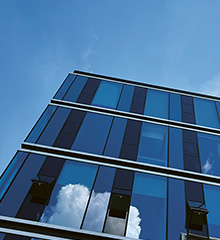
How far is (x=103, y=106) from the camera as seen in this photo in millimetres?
18438

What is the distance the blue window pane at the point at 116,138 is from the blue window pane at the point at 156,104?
253 cm

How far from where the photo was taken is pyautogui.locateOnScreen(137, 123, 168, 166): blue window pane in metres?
14.6

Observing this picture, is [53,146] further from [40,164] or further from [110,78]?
[110,78]

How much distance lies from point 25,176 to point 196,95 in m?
15.2

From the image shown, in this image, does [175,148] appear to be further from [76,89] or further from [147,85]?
[76,89]

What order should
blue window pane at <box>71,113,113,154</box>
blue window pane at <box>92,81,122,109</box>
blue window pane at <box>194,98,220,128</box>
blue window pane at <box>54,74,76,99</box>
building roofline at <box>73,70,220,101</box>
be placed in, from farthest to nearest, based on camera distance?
building roofline at <box>73,70,220,101</box> < blue window pane at <box>54,74,76,99</box> < blue window pane at <box>92,81,122,109</box> < blue window pane at <box>194,98,220,128</box> < blue window pane at <box>71,113,113,154</box>

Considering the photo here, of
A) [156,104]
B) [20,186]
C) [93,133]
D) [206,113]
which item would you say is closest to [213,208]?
[93,133]

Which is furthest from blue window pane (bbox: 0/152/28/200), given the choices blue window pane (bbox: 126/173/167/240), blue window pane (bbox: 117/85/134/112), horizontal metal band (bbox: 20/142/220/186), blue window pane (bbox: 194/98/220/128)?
blue window pane (bbox: 194/98/220/128)

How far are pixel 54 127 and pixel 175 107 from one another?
30.6ft

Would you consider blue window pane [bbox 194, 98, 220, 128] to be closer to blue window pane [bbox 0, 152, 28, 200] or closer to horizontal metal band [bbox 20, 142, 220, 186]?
horizontal metal band [bbox 20, 142, 220, 186]

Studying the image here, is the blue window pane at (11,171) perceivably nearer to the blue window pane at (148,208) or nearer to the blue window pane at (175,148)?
the blue window pane at (148,208)

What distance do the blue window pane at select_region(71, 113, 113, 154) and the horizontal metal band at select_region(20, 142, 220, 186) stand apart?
1.72 feet

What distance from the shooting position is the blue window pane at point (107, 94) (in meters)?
18.7

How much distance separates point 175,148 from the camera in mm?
15555
